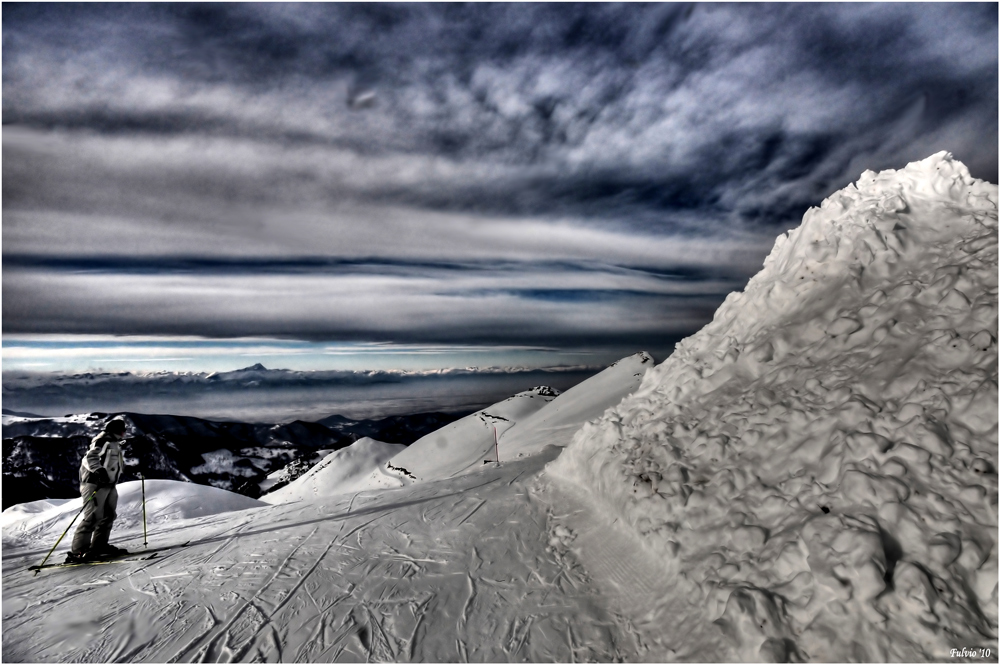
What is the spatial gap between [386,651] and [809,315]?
7.40m

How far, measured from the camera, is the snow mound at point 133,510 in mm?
9688

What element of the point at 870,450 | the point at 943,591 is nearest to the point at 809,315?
the point at 870,450

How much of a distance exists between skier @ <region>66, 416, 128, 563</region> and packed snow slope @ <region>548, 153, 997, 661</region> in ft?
25.6

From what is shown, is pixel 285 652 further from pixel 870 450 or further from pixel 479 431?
pixel 479 431

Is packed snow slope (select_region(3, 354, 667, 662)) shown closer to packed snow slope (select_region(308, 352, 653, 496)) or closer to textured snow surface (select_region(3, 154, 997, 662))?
textured snow surface (select_region(3, 154, 997, 662))

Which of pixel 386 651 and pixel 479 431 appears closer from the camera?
pixel 386 651

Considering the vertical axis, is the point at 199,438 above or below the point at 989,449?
below

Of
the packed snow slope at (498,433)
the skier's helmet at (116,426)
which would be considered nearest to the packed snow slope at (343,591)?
the skier's helmet at (116,426)

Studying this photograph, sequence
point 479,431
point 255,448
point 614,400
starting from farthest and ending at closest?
point 255,448, point 479,431, point 614,400

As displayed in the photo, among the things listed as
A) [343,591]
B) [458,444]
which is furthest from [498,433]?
[343,591]

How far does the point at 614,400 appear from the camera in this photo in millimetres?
23391

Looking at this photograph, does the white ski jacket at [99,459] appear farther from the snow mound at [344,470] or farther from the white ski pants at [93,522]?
the snow mound at [344,470]

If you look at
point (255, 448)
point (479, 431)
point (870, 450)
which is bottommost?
point (255, 448)

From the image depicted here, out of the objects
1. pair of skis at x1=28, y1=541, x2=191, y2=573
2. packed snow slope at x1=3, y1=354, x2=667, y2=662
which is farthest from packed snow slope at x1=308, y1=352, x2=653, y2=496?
pair of skis at x1=28, y1=541, x2=191, y2=573
